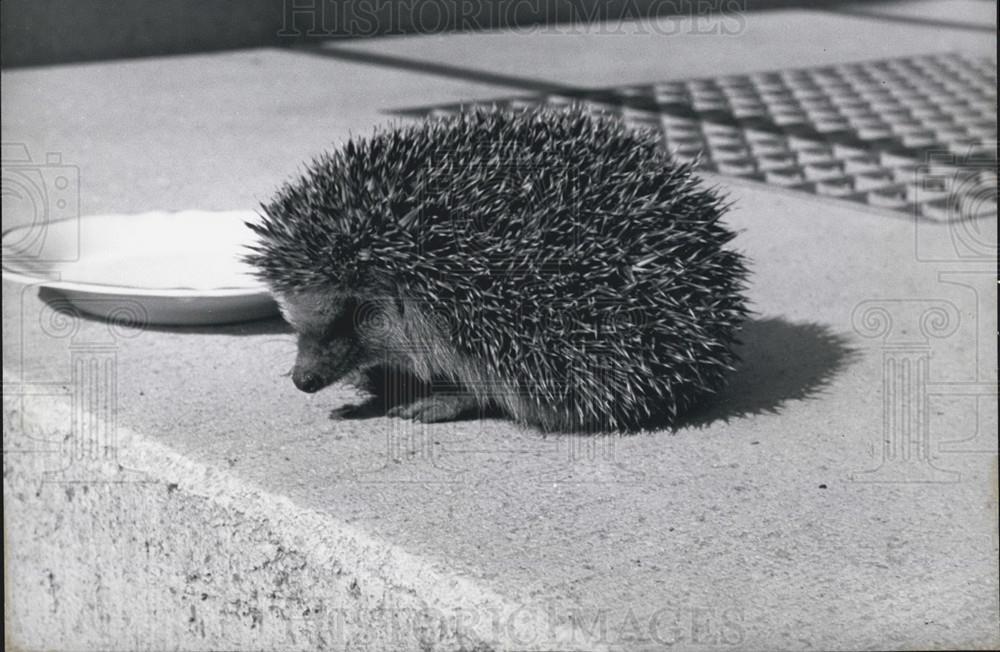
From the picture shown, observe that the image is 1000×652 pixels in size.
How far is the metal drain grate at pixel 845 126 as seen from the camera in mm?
6387

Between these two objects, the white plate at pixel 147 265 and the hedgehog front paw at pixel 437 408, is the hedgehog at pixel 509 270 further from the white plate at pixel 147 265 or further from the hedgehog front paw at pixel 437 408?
the white plate at pixel 147 265

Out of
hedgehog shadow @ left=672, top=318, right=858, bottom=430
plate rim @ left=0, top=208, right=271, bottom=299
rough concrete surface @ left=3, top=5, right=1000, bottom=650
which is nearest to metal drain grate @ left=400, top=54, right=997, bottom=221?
rough concrete surface @ left=3, top=5, right=1000, bottom=650

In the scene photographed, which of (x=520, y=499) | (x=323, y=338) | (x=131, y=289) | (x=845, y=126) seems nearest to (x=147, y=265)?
(x=131, y=289)

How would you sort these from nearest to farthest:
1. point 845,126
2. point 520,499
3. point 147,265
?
point 520,499 → point 147,265 → point 845,126

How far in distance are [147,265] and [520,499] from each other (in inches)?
81.0

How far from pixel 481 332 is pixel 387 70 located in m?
5.47

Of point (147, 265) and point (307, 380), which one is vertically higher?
point (307, 380)

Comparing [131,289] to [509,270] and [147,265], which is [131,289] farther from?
[509,270]

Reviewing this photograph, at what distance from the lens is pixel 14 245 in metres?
4.56

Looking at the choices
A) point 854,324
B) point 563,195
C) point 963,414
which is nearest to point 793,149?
point 854,324

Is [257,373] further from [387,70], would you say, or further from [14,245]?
[387,70]

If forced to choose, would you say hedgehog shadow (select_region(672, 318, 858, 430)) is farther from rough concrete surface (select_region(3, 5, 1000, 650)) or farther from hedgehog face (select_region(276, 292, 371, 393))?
hedgehog face (select_region(276, 292, 371, 393))

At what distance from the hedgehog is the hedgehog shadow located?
24 cm

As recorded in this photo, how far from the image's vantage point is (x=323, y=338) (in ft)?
11.4
